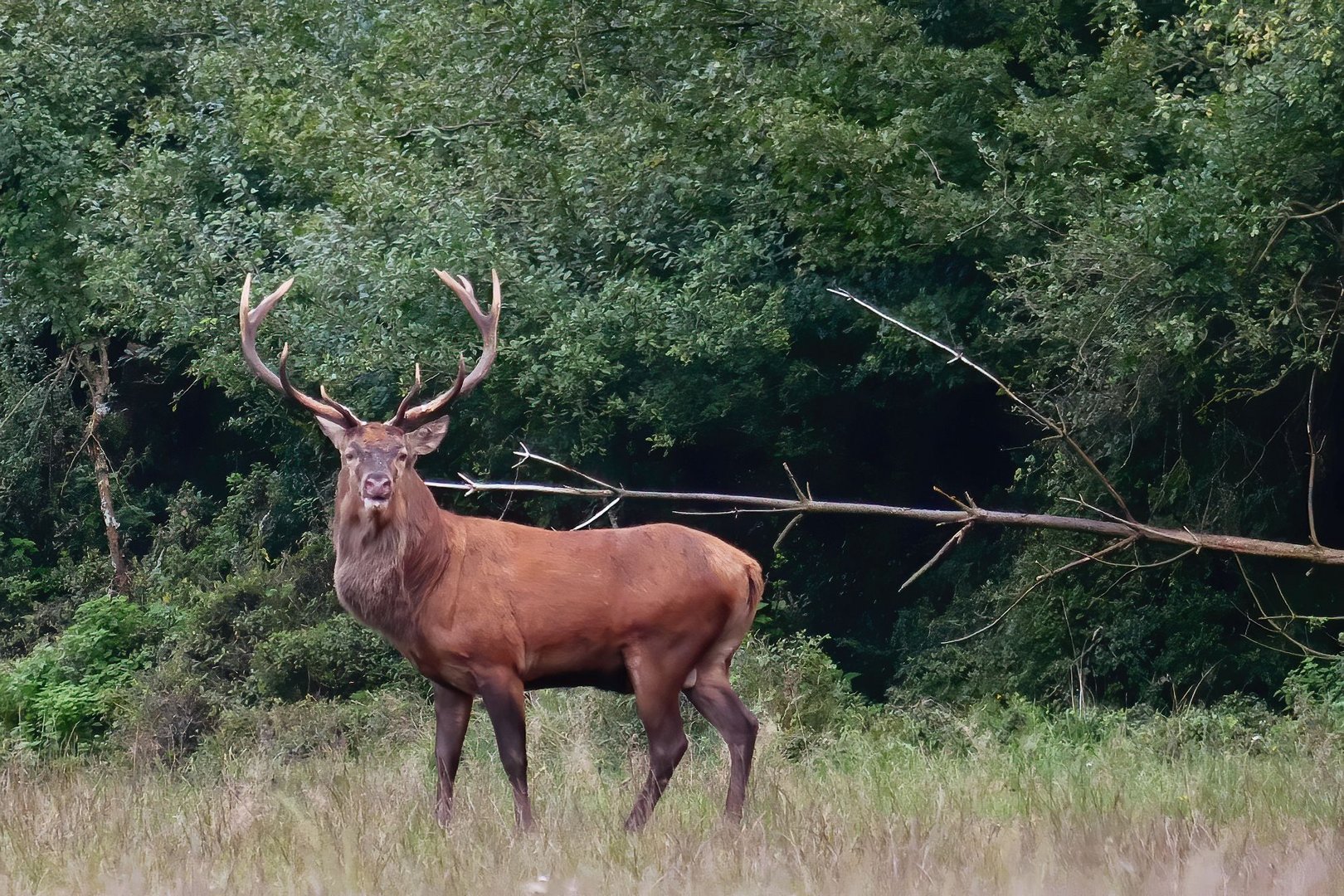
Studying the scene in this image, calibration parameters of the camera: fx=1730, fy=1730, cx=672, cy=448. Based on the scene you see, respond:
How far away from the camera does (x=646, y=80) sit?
12570 millimetres

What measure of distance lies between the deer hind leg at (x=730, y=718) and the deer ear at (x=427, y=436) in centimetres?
155

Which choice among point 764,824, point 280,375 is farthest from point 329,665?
point 764,824

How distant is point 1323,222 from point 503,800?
5400 millimetres

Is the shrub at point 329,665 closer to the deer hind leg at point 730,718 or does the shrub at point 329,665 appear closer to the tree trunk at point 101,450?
the tree trunk at point 101,450

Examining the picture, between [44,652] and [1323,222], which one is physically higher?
[1323,222]

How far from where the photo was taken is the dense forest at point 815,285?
32.5 feet

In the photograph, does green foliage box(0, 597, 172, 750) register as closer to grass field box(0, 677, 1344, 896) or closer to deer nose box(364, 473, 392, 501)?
grass field box(0, 677, 1344, 896)

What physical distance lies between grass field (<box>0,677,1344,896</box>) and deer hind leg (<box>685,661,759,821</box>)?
136mm

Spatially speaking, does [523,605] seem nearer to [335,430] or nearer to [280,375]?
[335,430]

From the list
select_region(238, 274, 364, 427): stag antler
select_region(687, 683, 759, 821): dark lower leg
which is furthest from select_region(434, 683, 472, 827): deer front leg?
select_region(238, 274, 364, 427): stag antler

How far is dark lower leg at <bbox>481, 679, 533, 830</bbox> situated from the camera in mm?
6969

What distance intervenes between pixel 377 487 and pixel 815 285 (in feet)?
18.2

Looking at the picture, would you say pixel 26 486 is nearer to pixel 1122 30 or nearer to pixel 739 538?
pixel 739 538

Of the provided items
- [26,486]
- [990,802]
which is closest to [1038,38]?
[990,802]
